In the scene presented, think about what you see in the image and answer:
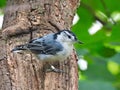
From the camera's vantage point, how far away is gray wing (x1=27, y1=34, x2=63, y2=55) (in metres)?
4.55

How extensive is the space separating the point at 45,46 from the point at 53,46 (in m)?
0.07

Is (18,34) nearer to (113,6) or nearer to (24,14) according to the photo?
(24,14)

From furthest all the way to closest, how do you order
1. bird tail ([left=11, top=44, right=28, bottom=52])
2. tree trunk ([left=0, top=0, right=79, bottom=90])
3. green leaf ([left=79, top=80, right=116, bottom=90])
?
green leaf ([left=79, top=80, right=116, bottom=90]), bird tail ([left=11, top=44, right=28, bottom=52]), tree trunk ([left=0, top=0, right=79, bottom=90])

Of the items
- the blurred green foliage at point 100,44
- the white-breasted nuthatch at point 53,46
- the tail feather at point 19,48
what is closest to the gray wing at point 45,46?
the white-breasted nuthatch at point 53,46

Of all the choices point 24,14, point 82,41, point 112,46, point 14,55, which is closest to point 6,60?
point 14,55

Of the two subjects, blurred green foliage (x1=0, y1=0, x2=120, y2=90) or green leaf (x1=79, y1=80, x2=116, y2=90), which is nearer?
green leaf (x1=79, y1=80, x2=116, y2=90)

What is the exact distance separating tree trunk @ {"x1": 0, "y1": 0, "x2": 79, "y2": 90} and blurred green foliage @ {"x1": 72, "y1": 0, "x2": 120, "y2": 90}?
0.24m

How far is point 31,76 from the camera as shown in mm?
4219

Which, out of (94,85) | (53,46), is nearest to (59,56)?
(53,46)

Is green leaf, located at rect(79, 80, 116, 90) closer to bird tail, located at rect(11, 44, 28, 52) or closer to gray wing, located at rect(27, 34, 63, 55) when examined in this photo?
gray wing, located at rect(27, 34, 63, 55)

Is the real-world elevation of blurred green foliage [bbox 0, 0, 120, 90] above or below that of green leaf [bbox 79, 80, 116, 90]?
above

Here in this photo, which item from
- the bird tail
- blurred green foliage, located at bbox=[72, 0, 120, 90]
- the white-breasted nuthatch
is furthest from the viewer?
blurred green foliage, located at bbox=[72, 0, 120, 90]

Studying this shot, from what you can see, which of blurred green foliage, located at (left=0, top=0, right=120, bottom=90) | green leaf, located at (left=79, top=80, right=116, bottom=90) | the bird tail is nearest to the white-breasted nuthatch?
the bird tail

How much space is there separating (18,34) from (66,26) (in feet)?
1.50
